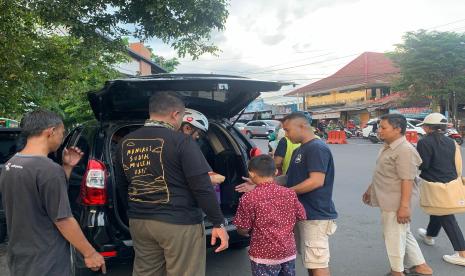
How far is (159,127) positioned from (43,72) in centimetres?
419

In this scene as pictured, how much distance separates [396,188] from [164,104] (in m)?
2.24

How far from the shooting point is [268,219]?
2852mm

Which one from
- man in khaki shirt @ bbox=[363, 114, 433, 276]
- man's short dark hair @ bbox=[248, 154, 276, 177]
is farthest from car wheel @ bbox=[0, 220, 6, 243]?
man in khaki shirt @ bbox=[363, 114, 433, 276]

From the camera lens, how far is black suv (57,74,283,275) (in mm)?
3240

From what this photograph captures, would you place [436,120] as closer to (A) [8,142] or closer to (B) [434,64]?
(A) [8,142]

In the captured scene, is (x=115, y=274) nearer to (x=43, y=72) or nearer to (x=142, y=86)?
(x=142, y=86)

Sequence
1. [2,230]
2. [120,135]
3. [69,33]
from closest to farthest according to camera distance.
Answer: [120,135]
[2,230]
[69,33]

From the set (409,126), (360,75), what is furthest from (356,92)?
(409,126)

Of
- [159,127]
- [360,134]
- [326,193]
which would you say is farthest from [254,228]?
[360,134]

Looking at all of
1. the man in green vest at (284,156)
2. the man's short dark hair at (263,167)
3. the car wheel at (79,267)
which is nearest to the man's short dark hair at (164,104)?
the man's short dark hair at (263,167)

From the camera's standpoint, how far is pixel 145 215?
2.63 metres

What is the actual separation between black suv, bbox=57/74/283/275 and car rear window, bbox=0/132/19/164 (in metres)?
1.54

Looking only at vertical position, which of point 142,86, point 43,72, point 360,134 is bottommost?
point 360,134

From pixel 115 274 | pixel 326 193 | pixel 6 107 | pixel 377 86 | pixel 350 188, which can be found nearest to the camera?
pixel 326 193
